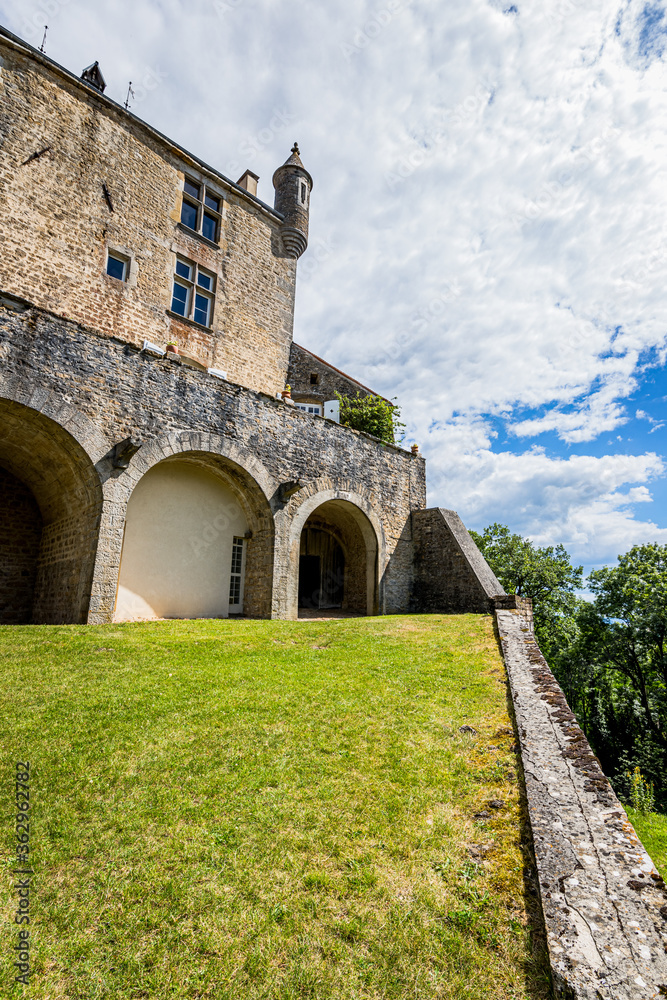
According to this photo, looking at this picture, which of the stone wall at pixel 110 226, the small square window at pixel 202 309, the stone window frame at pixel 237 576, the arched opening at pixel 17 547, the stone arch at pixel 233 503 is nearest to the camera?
the stone arch at pixel 233 503

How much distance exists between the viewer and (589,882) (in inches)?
106

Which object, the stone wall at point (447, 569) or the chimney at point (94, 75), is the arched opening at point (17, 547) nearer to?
the stone wall at point (447, 569)

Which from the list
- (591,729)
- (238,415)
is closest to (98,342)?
(238,415)

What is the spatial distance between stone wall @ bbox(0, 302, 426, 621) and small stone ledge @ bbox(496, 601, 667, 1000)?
845 centimetres

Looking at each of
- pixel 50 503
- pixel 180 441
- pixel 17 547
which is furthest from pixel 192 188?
pixel 17 547

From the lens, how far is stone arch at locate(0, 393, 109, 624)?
9.52m

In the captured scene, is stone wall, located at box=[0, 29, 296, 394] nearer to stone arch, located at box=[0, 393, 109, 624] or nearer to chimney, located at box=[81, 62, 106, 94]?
chimney, located at box=[81, 62, 106, 94]

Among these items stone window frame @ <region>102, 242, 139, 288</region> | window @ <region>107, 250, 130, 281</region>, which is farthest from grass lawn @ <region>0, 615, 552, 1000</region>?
window @ <region>107, 250, 130, 281</region>

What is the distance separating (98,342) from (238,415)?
3490 millimetres

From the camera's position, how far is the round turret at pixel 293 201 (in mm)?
19922

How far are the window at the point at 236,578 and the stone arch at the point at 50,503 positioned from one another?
4.04 meters

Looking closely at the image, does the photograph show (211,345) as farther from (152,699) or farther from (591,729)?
(591,729)

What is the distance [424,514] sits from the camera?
1673cm

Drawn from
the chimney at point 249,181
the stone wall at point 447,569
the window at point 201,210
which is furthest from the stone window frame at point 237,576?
the chimney at point 249,181
